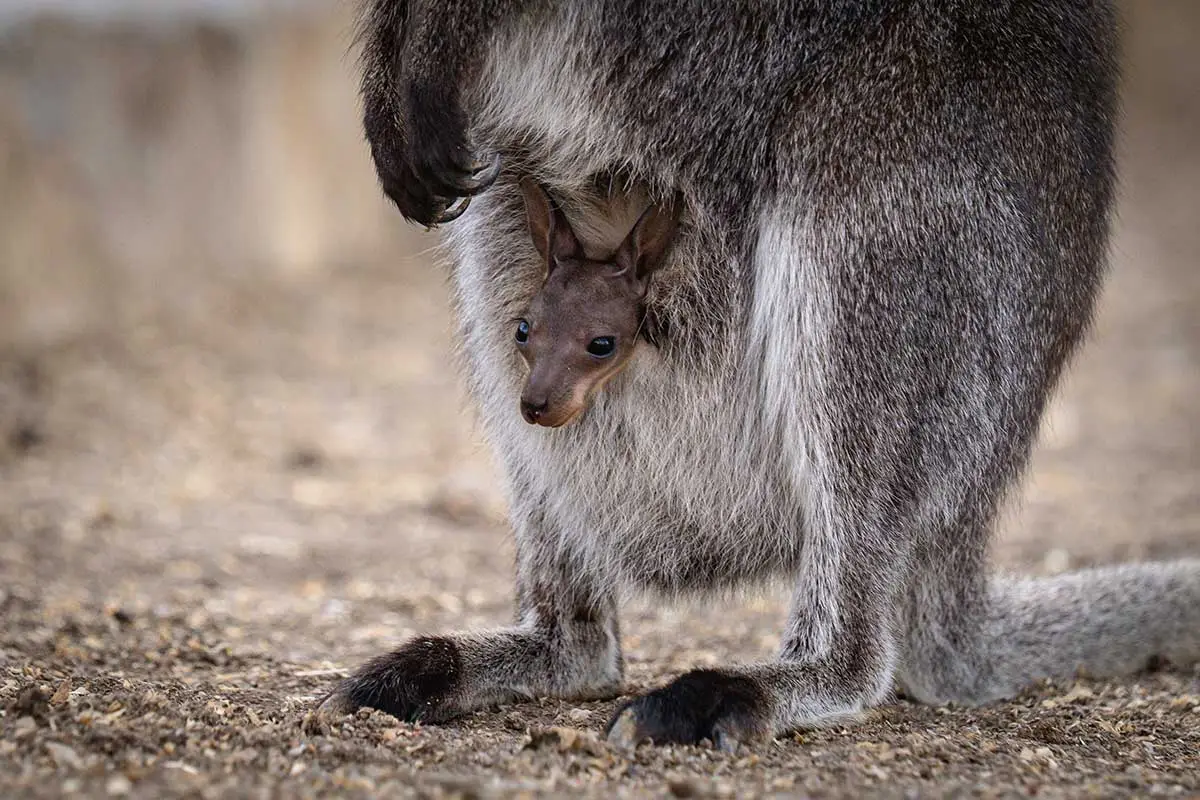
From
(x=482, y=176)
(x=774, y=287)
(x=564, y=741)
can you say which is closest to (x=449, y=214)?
(x=482, y=176)

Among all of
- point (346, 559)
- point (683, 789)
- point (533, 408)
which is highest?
point (533, 408)

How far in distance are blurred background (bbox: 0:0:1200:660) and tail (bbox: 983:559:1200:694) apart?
366 millimetres

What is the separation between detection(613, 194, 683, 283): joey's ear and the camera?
3.91 meters

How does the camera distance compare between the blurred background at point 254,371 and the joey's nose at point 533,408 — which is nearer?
the joey's nose at point 533,408

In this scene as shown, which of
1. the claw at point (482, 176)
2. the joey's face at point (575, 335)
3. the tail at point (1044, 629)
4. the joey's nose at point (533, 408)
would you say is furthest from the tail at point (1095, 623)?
the claw at point (482, 176)

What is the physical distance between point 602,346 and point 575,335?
2.9 inches

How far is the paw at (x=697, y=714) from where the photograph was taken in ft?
11.1

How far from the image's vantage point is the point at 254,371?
923 cm

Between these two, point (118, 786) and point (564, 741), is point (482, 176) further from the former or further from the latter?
point (118, 786)

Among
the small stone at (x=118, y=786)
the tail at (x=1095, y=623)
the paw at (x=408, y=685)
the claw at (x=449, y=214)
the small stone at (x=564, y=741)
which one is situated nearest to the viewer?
the small stone at (x=118, y=786)

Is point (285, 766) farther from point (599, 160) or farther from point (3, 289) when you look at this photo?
point (3, 289)

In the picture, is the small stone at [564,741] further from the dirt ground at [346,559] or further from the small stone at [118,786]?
the small stone at [118,786]

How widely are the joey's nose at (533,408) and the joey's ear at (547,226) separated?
41cm

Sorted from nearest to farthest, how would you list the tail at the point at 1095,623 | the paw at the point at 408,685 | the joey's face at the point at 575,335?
the paw at the point at 408,685, the joey's face at the point at 575,335, the tail at the point at 1095,623
